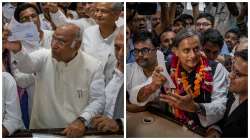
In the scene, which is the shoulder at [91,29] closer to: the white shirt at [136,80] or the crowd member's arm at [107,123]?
the white shirt at [136,80]

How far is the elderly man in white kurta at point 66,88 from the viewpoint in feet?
10.5

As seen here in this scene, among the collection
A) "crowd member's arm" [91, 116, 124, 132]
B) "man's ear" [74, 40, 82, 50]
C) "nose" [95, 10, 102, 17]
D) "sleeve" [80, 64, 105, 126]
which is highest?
"nose" [95, 10, 102, 17]

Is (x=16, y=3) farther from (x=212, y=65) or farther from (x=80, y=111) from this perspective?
(x=212, y=65)

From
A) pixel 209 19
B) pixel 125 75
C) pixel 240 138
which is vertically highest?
pixel 209 19

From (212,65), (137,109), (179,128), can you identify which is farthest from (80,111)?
(212,65)

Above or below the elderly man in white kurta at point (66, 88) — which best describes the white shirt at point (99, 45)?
above

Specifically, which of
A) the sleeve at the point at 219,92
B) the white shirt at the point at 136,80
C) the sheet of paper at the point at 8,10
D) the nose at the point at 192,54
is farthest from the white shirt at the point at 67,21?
the sleeve at the point at 219,92

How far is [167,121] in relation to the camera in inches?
127

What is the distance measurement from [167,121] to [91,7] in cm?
79

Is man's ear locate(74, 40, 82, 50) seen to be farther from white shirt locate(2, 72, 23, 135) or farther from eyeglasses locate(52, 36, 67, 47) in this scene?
white shirt locate(2, 72, 23, 135)

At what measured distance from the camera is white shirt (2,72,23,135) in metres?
3.23

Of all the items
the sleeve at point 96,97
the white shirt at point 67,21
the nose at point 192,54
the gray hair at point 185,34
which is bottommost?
the sleeve at point 96,97

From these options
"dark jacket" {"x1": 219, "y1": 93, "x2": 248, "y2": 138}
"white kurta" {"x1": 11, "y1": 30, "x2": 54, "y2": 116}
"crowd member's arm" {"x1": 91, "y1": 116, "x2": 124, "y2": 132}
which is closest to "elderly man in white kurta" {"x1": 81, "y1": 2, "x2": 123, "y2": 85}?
"white kurta" {"x1": 11, "y1": 30, "x2": 54, "y2": 116}

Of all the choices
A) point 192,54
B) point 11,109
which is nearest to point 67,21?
point 11,109
